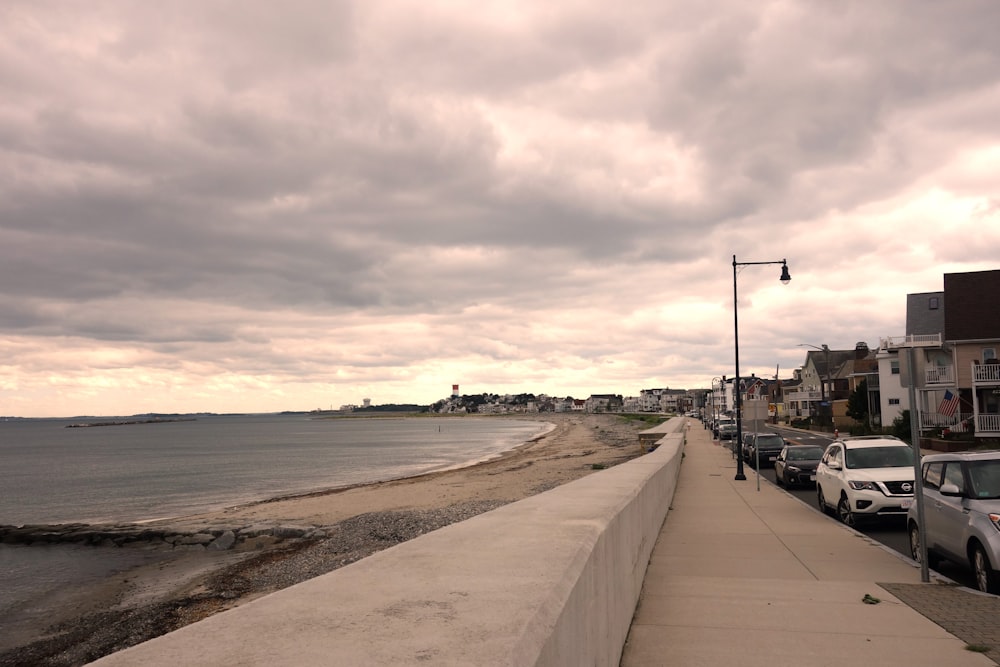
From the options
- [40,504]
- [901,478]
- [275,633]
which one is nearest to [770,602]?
[275,633]

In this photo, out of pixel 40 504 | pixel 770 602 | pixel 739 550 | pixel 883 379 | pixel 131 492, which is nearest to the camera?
pixel 770 602

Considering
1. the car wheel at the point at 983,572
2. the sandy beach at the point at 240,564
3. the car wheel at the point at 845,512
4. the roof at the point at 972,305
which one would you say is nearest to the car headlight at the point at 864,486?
the car wheel at the point at 845,512

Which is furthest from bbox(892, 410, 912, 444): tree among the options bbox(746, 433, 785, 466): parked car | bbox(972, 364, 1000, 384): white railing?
bbox(746, 433, 785, 466): parked car

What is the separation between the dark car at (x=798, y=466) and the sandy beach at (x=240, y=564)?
1028 cm

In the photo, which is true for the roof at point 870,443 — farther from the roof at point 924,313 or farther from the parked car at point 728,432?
the roof at point 924,313

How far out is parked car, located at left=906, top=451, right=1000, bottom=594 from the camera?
8445 mm

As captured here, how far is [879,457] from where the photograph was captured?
15.6m

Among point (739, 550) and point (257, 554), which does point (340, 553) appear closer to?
point (257, 554)

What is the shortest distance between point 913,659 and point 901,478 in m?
9.16

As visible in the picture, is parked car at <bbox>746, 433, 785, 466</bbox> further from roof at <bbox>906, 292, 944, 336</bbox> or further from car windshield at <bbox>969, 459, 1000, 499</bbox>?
roof at <bbox>906, 292, 944, 336</bbox>

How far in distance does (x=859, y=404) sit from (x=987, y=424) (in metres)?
26.8

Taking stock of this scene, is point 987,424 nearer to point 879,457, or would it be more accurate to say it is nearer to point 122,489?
point 879,457

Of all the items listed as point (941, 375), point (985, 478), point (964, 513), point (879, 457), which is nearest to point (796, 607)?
point (964, 513)

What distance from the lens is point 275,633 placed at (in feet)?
10.1
